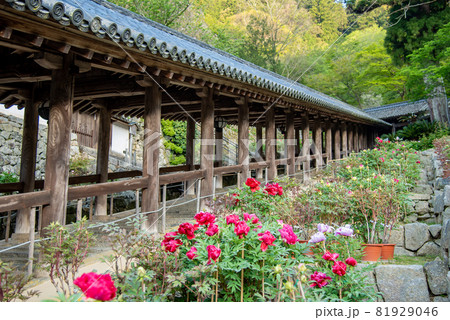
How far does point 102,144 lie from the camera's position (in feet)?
24.3

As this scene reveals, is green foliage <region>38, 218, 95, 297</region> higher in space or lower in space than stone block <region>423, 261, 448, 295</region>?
higher

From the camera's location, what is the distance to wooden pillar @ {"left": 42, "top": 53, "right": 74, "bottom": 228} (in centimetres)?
367

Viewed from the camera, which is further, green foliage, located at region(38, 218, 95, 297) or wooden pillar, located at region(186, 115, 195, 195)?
wooden pillar, located at region(186, 115, 195, 195)

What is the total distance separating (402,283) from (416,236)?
75.3 inches

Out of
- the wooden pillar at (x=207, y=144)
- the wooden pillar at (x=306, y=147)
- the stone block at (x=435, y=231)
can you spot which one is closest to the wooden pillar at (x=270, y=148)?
the wooden pillar at (x=306, y=147)

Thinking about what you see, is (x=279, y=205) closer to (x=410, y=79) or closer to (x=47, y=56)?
(x=47, y=56)

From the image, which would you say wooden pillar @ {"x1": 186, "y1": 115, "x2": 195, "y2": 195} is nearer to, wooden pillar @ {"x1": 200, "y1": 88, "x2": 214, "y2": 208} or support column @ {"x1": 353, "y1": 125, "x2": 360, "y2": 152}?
wooden pillar @ {"x1": 200, "y1": 88, "x2": 214, "y2": 208}

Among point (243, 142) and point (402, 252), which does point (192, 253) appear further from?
point (243, 142)

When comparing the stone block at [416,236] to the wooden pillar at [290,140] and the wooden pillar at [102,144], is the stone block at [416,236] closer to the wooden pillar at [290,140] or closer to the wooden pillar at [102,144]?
the wooden pillar at [290,140]

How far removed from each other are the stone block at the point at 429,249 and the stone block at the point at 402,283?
5.48ft

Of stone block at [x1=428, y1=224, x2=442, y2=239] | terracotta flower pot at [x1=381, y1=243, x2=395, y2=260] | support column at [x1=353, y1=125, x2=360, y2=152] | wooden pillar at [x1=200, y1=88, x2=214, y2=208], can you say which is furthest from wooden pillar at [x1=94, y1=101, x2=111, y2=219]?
support column at [x1=353, y1=125, x2=360, y2=152]

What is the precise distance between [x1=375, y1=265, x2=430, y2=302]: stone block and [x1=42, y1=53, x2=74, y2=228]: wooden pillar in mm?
3308

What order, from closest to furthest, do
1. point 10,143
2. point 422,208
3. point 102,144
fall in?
point 422,208, point 102,144, point 10,143

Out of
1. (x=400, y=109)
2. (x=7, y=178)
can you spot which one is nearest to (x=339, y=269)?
(x=7, y=178)
